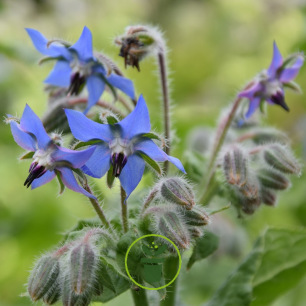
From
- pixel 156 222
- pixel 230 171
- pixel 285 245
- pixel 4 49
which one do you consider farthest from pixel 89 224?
pixel 4 49

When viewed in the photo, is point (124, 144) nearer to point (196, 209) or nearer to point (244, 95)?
point (196, 209)

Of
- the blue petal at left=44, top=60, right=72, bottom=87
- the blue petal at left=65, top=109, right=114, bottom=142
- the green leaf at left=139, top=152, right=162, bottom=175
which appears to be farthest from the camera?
the blue petal at left=44, top=60, right=72, bottom=87

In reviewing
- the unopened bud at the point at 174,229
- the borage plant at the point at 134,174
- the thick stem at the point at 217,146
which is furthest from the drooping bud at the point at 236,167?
the unopened bud at the point at 174,229

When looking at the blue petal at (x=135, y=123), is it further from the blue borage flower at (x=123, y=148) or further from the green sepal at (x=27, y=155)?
the green sepal at (x=27, y=155)

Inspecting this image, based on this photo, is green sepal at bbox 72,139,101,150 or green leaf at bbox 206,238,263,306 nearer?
green sepal at bbox 72,139,101,150

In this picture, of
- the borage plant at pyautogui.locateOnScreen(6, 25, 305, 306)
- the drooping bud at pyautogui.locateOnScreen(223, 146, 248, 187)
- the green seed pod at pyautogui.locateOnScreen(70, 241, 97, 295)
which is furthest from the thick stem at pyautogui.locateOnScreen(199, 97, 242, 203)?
the green seed pod at pyautogui.locateOnScreen(70, 241, 97, 295)

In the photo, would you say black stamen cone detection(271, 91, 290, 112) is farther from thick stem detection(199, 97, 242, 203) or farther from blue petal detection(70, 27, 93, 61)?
blue petal detection(70, 27, 93, 61)

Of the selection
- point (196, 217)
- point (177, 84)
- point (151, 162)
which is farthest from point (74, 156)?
point (177, 84)
